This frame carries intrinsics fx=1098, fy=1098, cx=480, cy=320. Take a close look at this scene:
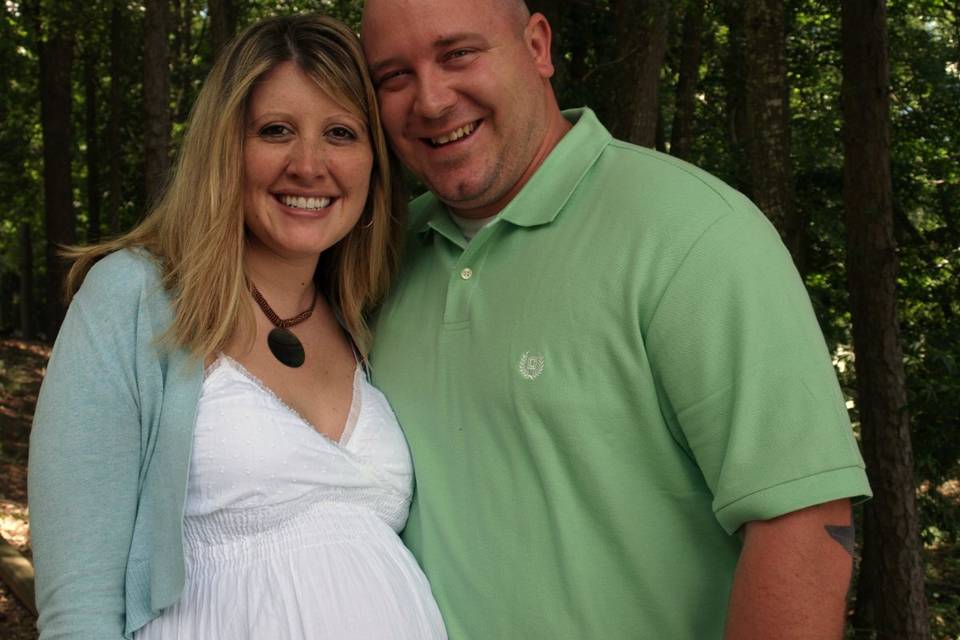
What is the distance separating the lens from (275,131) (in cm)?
303

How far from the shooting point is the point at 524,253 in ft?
9.39

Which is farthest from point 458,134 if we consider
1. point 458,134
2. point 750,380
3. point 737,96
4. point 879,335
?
point 737,96

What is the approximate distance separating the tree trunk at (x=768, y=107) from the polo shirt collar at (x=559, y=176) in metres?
3.46

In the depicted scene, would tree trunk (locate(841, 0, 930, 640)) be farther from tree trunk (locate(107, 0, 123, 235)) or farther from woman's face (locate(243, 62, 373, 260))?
tree trunk (locate(107, 0, 123, 235))

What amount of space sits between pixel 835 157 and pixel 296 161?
10.2 metres

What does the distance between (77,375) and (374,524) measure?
871 millimetres

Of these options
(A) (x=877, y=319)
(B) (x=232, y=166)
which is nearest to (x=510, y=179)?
(B) (x=232, y=166)

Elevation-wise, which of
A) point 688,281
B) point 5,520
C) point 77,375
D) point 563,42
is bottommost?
point 5,520

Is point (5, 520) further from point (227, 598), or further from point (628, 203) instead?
point (628, 203)

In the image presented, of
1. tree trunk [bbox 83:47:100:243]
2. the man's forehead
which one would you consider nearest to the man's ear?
the man's forehead

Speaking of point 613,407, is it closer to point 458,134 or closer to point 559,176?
point 559,176

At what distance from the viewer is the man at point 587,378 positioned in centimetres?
231

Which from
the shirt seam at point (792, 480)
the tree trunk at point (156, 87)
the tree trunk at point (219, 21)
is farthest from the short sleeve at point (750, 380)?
the tree trunk at point (156, 87)

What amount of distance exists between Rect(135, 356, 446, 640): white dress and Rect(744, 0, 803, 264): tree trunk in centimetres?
404
